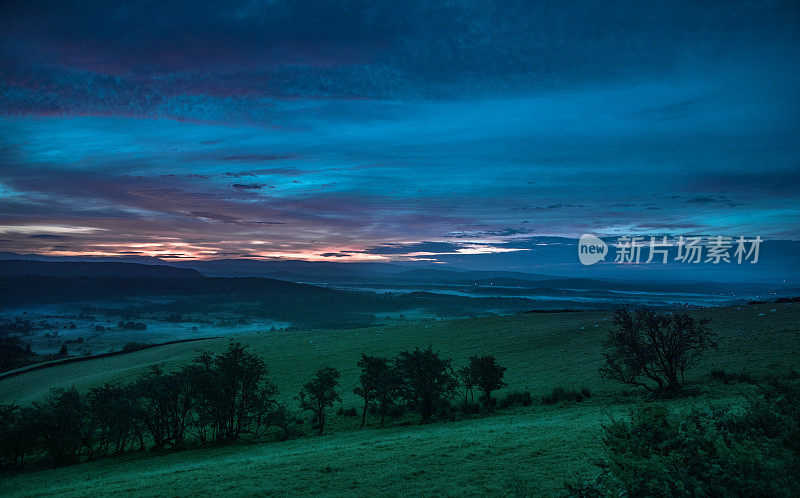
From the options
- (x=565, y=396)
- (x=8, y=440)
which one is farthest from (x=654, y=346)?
(x=8, y=440)

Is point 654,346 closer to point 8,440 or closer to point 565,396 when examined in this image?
point 565,396

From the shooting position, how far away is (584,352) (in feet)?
168

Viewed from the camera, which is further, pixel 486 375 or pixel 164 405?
pixel 486 375

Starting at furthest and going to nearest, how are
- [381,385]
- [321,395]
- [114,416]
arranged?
[381,385]
[321,395]
[114,416]

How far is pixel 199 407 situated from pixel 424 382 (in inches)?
711

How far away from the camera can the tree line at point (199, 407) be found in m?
30.3

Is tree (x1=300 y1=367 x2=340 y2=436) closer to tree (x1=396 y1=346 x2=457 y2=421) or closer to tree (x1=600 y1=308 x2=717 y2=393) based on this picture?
tree (x1=396 y1=346 x2=457 y2=421)

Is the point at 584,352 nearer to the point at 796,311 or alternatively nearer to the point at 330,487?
the point at 796,311

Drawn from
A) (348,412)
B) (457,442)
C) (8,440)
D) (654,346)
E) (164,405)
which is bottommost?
(348,412)

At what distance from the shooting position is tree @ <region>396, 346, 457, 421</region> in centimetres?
3278

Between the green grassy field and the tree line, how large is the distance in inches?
95.5

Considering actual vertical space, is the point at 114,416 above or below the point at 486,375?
below

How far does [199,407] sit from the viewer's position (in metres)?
33.3

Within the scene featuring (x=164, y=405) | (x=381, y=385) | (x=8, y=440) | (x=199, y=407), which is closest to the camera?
(x=8, y=440)
